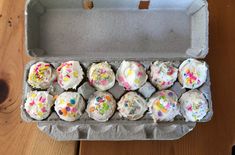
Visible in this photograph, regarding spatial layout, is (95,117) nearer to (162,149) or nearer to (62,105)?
(62,105)

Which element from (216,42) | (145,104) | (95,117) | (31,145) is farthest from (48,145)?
(216,42)

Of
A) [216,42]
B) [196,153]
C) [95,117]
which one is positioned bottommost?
[196,153]

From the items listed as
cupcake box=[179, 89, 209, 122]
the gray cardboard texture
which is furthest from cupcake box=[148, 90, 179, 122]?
the gray cardboard texture

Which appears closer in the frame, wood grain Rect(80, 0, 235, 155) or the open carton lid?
wood grain Rect(80, 0, 235, 155)

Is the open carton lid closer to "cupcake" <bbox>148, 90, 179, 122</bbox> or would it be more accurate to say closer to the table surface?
the table surface

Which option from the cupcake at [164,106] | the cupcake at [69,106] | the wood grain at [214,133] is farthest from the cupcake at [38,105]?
the cupcake at [164,106]

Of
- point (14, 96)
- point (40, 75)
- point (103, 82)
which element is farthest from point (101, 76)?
point (14, 96)
